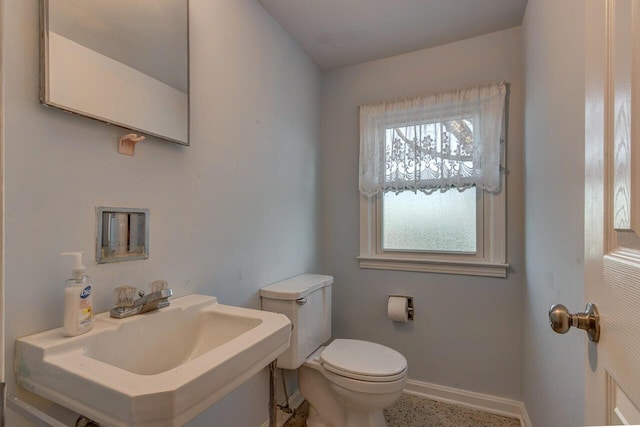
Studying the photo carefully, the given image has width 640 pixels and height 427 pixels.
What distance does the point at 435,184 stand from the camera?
201cm

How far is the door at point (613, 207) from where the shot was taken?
0.44 m

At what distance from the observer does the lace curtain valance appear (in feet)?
6.18

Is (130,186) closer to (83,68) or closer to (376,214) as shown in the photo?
(83,68)

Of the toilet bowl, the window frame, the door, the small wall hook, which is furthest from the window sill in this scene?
the small wall hook

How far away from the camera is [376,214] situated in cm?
224

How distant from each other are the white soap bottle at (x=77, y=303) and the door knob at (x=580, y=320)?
1105mm

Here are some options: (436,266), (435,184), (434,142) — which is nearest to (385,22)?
(434,142)

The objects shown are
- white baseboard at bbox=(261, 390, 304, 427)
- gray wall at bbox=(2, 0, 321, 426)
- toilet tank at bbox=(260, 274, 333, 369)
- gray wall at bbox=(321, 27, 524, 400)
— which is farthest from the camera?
gray wall at bbox=(321, 27, 524, 400)

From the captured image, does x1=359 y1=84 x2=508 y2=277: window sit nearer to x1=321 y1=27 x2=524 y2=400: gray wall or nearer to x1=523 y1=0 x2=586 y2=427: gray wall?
x1=321 y1=27 x2=524 y2=400: gray wall

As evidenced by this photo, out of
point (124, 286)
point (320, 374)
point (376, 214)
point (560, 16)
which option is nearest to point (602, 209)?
point (560, 16)

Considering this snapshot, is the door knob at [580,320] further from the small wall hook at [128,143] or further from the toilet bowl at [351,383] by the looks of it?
the small wall hook at [128,143]

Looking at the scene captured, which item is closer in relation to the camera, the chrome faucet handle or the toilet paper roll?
the chrome faucet handle

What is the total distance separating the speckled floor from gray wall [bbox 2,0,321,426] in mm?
400

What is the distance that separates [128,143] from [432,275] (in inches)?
72.5
